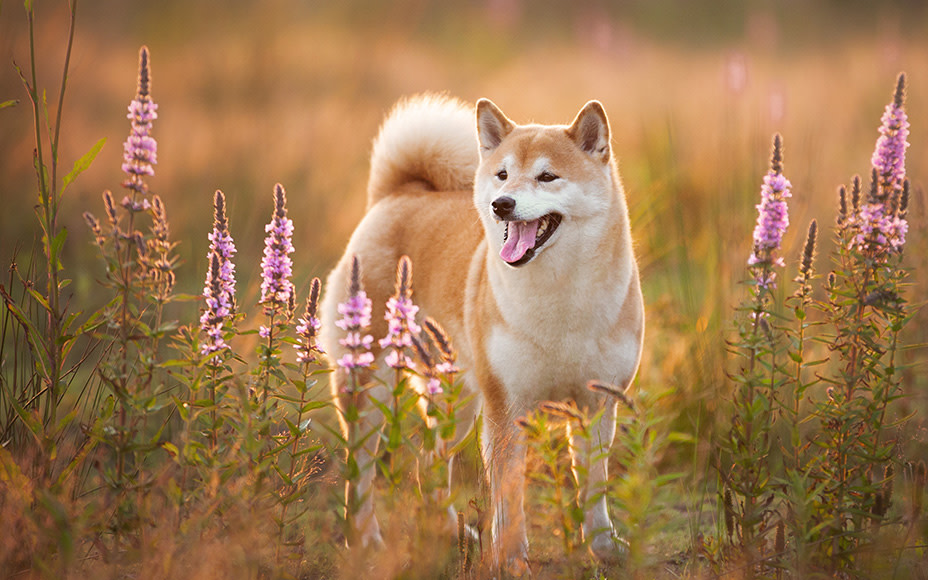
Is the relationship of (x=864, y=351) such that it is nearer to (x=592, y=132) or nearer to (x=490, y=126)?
(x=592, y=132)

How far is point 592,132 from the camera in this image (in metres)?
3.83

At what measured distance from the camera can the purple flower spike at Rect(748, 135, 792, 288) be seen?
272 centimetres

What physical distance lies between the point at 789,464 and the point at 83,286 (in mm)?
4738

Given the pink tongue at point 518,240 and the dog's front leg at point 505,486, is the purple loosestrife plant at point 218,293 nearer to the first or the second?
the dog's front leg at point 505,486

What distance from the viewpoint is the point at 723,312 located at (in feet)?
15.9

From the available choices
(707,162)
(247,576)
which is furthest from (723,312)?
(707,162)

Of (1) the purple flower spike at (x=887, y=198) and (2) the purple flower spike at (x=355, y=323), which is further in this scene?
(1) the purple flower spike at (x=887, y=198)

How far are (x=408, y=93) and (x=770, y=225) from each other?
9029 mm

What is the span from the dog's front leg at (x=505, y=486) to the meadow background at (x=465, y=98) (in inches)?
30.7

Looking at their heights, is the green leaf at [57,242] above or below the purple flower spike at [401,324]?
above

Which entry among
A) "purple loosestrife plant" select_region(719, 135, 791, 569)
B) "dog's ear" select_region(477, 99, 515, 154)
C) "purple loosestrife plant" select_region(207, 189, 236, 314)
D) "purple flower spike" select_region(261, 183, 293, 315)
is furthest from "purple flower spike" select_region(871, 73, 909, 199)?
"purple loosestrife plant" select_region(207, 189, 236, 314)

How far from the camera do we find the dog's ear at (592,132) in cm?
375

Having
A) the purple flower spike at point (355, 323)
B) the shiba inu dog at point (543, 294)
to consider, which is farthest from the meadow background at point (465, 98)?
the purple flower spike at point (355, 323)

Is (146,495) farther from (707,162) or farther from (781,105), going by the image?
(707,162)
